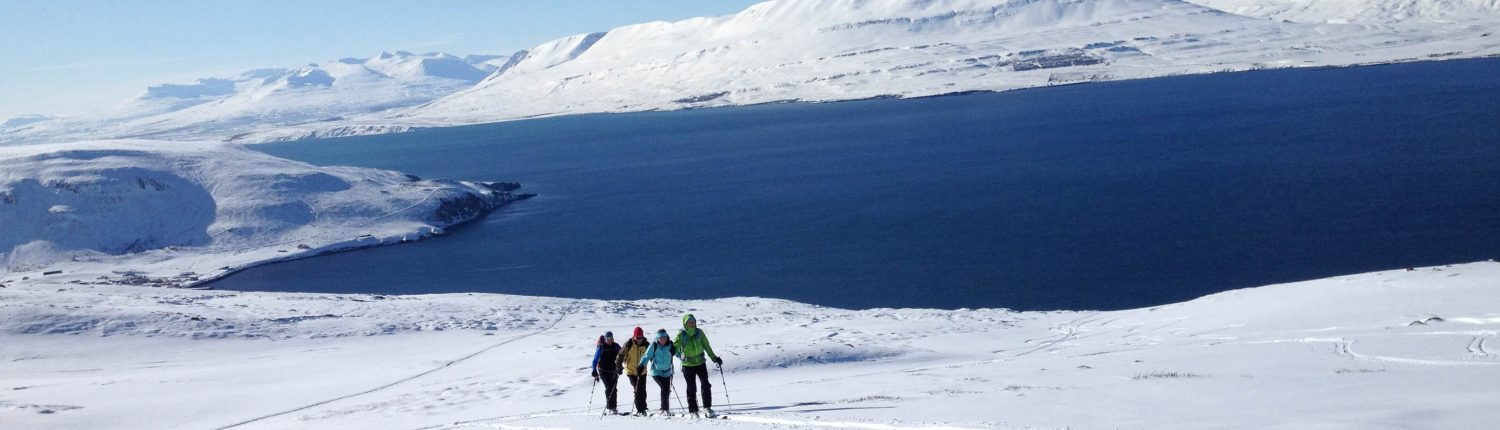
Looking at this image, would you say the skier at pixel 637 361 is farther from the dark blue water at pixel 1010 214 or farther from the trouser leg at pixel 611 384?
the dark blue water at pixel 1010 214

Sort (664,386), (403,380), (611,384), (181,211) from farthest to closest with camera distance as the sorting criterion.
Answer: (181,211)
(403,380)
(611,384)
(664,386)

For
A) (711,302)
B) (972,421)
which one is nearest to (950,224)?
(711,302)

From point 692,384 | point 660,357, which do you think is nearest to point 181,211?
point 660,357

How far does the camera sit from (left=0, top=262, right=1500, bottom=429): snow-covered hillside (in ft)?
47.5

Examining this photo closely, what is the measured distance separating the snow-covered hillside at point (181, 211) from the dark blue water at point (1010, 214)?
13.4ft

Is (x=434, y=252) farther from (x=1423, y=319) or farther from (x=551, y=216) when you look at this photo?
(x=1423, y=319)

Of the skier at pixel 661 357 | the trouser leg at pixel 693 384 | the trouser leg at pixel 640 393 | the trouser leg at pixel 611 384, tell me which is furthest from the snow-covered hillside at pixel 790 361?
the skier at pixel 661 357

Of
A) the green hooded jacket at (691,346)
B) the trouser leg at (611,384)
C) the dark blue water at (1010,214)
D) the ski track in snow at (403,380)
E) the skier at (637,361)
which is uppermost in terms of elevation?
the green hooded jacket at (691,346)

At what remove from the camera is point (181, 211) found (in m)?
77.9

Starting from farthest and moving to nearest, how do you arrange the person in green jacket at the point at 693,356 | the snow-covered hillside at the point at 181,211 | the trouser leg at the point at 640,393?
the snow-covered hillside at the point at 181,211, the trouser leg at the point at 640,393, the person in green jacket at the point at 693,356

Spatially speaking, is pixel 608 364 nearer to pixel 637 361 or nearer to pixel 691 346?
pixel 637 361

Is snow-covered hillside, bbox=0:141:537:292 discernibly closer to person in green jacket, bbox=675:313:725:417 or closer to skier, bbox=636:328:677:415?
skier, bbox=636:328:677:415

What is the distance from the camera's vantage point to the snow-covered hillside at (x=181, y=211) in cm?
6781

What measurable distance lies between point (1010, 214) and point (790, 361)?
150 feet
